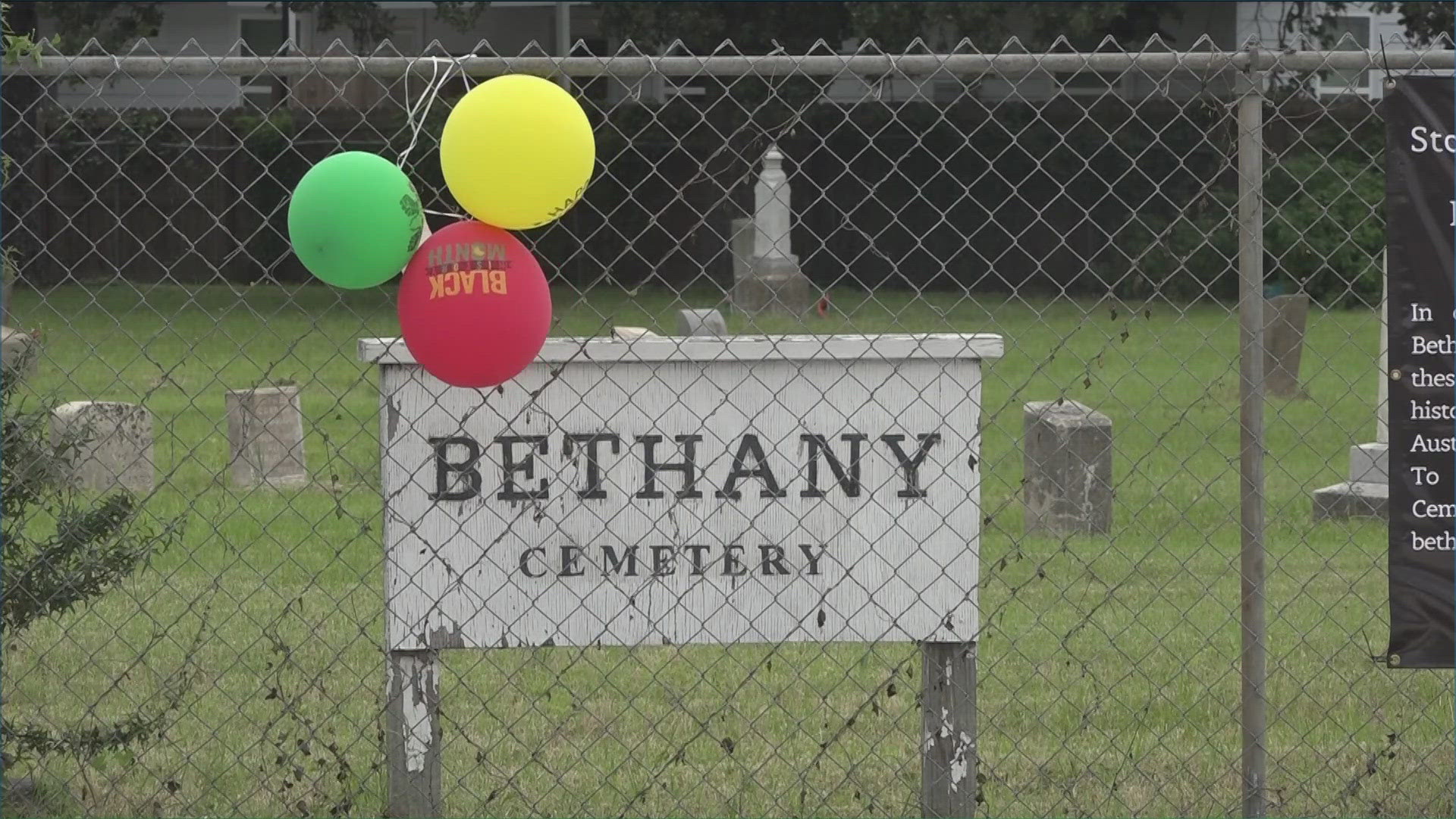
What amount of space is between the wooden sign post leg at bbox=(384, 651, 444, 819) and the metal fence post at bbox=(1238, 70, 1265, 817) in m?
1.81

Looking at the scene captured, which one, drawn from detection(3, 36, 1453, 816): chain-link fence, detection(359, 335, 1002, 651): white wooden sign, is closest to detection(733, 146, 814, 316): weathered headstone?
detection(3, 36, 1453, 816): chain-link fence

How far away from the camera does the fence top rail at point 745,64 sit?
324 centimetres

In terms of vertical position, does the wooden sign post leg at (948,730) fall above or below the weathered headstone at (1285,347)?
below

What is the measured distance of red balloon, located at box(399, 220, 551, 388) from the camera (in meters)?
2.97

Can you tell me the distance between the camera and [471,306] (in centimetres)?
296

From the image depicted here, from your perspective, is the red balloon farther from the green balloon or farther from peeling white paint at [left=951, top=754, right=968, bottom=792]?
peeling white paint at [left=951, top=754, right=968, bottom=792]

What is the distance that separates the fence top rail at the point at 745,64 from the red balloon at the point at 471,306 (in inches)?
16.1

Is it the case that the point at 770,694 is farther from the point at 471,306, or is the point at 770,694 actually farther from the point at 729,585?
the point at 471,306

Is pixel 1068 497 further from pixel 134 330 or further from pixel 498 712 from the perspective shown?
pixel 134 330

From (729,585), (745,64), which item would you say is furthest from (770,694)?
(745,64)

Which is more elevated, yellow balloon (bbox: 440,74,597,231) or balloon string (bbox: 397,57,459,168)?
balloon string (bbox: 397,57,459,168)

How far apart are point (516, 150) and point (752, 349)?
2.45ft

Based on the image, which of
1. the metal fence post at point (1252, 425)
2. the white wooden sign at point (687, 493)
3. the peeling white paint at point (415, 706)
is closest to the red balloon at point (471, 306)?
the white wooden sign at point (687, 493)

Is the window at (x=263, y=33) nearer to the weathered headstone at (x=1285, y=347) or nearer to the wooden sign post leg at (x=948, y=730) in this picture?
the weathered headstone at (x=1285, y=347)
